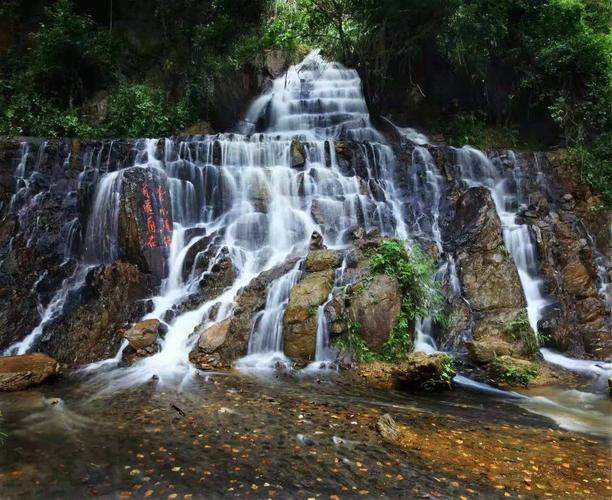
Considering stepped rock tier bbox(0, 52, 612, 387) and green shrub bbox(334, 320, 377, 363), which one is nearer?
green shrub bbox(334, 320, 377, 363)

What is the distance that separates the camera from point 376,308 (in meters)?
9.21

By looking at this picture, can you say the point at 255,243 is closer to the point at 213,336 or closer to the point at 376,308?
the point at 213,336

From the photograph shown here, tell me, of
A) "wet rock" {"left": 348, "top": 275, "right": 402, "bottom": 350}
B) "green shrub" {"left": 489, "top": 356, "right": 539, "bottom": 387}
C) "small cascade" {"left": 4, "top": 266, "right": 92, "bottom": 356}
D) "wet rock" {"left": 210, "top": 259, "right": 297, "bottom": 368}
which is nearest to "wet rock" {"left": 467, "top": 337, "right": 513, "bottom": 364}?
"green shrub" {"left": 489, "top": 356, "right": 539, "bottom": 387}

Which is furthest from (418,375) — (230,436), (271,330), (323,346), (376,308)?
(230,436)

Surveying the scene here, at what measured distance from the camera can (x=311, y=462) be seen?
16.3 ft

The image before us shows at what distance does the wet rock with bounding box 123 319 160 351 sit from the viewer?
9328 millimetres

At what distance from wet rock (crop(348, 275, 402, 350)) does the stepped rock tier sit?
31mm

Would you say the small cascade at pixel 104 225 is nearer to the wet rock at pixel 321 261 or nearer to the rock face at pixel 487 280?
the wet rock at pixel 321 261

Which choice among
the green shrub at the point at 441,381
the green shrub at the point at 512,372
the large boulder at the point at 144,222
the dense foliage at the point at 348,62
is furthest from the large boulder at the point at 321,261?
the dense foliage at the point at 348,62

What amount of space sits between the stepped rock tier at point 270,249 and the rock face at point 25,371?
103cm

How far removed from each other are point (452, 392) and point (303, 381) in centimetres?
253

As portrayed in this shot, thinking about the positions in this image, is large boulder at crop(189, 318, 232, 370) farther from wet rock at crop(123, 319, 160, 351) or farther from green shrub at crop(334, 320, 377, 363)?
green shrub at crop(334, 320, 377, 363)

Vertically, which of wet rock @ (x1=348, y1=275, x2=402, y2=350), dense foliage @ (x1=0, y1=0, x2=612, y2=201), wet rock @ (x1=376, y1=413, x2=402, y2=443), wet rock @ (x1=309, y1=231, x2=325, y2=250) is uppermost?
dense foliage @ (x1=0, y1=0, x2=612, y2=201)

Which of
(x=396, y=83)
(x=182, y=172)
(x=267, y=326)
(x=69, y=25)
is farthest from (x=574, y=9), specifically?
(x=69, y=25)
